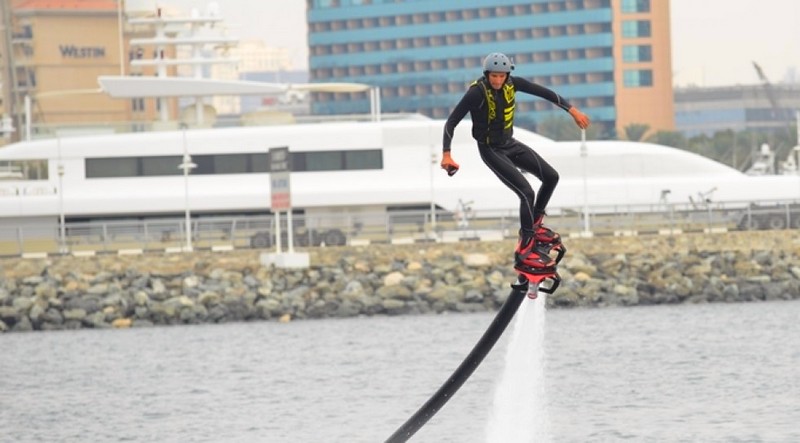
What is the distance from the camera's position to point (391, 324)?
6209 cm

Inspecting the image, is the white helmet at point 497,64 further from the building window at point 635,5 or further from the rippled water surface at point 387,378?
the building window at point 635,5

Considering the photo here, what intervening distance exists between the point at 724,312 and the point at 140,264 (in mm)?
19561

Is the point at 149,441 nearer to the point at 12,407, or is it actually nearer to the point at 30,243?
the point at 12,407

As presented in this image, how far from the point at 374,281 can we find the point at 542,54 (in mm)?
122806

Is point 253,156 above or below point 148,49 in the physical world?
below

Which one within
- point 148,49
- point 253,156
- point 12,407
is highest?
point 148,49

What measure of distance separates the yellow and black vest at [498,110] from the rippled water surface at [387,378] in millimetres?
20849

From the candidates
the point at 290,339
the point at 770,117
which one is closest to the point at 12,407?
the point at 290,339

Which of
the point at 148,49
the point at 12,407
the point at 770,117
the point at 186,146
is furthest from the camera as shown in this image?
the point at 770,117

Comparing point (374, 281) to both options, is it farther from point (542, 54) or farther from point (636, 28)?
point (542, 54)

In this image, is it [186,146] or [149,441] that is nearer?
[149,441]

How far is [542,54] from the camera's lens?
18625 centimetres

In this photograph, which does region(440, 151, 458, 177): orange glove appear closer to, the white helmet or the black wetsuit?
the black wetsuit

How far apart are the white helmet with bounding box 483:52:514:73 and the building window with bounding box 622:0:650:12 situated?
556ft
